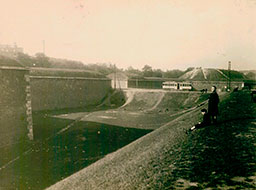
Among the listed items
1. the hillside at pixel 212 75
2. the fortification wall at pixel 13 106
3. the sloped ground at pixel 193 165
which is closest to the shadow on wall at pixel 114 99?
the hillside at pixel 212 75

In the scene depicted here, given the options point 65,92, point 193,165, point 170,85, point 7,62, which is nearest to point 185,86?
point 170,85

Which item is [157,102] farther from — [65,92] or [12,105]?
[12,105]

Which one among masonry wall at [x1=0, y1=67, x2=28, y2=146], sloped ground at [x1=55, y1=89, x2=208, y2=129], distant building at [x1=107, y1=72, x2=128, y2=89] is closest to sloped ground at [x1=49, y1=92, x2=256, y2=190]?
masonry wall at [x1=0, y1=67, x2=28, y2=146]

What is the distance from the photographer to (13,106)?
1644 cm

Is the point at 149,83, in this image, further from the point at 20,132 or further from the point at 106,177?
the point at 106,177

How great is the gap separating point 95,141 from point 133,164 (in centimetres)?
929

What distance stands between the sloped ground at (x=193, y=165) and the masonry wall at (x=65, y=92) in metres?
28.1

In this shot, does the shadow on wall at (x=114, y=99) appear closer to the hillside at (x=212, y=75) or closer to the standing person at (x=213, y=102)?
the hillside at (x=212, y=75)

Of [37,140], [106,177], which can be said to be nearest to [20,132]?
[37,140]

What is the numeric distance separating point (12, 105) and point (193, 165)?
14322 mm

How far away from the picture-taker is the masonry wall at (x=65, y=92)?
34.6m

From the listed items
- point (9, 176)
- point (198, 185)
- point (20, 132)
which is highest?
point (198, 185)

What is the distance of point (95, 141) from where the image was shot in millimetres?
17547

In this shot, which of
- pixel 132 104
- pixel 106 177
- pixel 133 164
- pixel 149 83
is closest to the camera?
pixel 106 177
